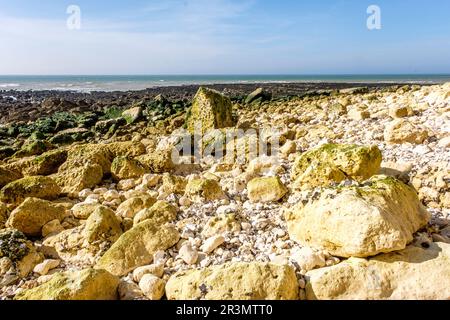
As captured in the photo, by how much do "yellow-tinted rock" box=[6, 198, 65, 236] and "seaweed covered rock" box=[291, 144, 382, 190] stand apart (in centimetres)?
350

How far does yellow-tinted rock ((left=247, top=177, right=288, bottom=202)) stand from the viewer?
216 inches

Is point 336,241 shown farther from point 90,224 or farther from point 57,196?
point 57,196

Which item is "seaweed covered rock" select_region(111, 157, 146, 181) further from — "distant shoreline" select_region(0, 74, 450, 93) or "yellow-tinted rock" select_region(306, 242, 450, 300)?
"distant shoreline" select_region(0, 74, 450, 93)

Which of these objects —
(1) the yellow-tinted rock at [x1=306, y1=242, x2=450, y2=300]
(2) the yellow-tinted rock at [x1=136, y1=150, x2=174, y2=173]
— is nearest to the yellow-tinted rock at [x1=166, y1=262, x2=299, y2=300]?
(1) the yellow-tinted rock at [x1=306, y1=242, x2=450, y2=300]

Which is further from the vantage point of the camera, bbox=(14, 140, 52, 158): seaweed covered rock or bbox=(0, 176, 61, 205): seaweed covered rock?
bbox=(14, 140, 52, 158): seaweed covered rock

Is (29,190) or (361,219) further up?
(361,219)

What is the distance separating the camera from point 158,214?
5270mm

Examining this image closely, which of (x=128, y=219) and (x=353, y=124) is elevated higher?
(x=353, y=124)

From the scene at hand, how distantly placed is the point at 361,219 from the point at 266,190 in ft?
6.93

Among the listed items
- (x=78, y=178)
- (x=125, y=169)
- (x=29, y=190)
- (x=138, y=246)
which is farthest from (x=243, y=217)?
(x=29, y=190)

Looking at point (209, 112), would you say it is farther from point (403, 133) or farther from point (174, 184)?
point (403, 133)
